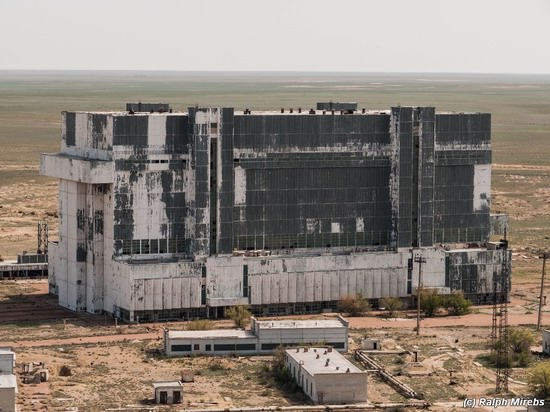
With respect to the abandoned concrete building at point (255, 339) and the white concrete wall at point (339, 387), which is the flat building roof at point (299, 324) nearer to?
the abandoned concrete building at point (255, 339)

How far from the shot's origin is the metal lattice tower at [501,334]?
277 ft

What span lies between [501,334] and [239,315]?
17.1m

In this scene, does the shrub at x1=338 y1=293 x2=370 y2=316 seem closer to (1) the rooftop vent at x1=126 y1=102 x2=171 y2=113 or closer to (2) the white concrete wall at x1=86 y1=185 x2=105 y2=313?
(2) the white concrete wall at x1=86 y1=185 x2=105 y2=313

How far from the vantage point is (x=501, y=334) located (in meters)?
94.6

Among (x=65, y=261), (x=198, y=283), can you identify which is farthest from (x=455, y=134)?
(x=65, y=261)

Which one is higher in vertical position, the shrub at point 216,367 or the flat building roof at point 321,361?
the flat building roof at point 321,361

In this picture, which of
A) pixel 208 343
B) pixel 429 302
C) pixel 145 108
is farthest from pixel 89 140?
pixel 429 302

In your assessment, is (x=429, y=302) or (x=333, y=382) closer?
(x=333, y=382)

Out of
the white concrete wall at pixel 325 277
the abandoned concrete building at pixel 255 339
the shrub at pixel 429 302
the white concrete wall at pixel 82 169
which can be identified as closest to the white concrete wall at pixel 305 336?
the abandoned concrete building at pixel 255 339

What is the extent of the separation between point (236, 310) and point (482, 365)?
20.5m

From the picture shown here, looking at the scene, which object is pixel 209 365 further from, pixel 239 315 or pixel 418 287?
pixel 418 287

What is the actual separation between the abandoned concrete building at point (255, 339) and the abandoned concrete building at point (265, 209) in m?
10.6

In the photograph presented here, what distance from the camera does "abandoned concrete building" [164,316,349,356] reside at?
92375 mm

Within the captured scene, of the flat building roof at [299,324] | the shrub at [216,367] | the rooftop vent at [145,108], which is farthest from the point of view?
the rooftop vent at [145,108]
